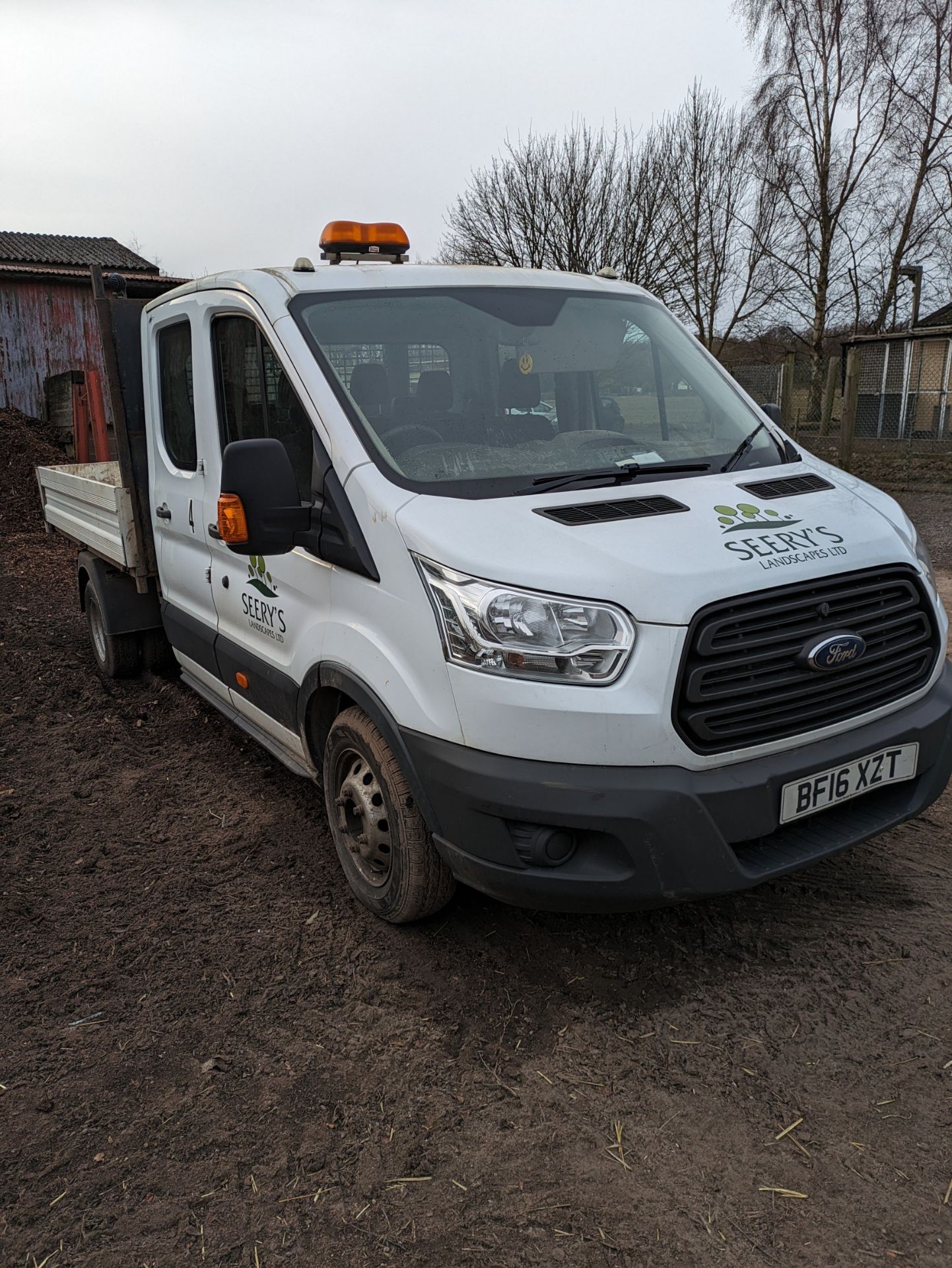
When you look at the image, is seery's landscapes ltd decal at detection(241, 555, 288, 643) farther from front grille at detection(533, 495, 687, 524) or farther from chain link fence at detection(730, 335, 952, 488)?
chain link fence at detection(730, 335, 952, 488)

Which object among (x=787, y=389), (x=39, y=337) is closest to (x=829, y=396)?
(x=787, y=389)

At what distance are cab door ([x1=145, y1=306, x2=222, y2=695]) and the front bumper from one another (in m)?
1.94

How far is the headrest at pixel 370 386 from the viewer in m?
3.21

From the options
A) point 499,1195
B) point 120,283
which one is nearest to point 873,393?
point 120,283

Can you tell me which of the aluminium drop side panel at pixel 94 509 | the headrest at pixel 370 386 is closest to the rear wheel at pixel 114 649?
the aluminium drop side panel at pixel 94 509

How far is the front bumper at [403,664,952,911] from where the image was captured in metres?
2.49

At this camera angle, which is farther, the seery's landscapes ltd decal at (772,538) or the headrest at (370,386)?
the headrest at (370,386)

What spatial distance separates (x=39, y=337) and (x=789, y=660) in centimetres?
2004

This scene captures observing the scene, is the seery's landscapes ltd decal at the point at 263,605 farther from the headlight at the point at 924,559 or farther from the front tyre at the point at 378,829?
the headlight at the point at 924,559

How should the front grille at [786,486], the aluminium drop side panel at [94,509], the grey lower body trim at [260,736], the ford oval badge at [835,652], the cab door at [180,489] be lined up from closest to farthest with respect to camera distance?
1. the ford oval badge at [835,652]
2. the front grille at [786,486]
3. the grey lower body trim at [260,736]
4. the cab door at [180,489]
5. the aluminium drop side panel at [94,509]

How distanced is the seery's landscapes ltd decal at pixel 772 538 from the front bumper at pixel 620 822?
535mm

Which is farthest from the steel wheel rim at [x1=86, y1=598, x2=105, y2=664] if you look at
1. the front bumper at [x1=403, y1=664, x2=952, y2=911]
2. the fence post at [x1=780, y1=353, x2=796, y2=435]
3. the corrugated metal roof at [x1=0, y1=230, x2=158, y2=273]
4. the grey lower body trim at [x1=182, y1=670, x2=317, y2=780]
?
the corrugated metal roof at [x1=0, y1=230, x2=158, y2=273]

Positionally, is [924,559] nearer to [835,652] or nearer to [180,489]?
[835,652]

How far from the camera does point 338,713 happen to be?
336 cm
